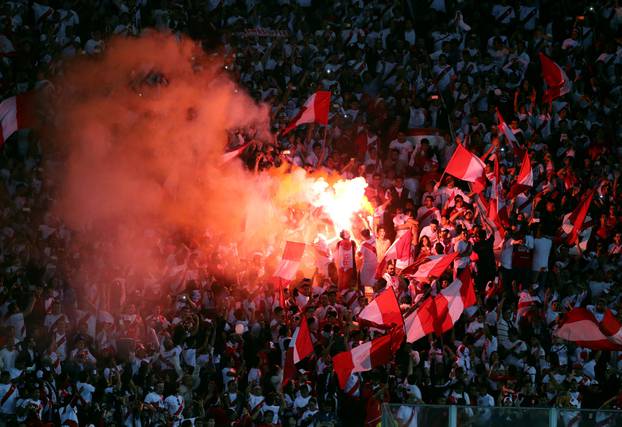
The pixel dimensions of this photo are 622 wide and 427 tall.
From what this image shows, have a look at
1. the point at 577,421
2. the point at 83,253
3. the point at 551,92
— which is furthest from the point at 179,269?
the point at 577,421

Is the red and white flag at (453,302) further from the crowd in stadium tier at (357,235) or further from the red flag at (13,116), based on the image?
the red flag at (13,116)

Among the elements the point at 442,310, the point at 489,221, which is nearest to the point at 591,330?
the point at 442,310

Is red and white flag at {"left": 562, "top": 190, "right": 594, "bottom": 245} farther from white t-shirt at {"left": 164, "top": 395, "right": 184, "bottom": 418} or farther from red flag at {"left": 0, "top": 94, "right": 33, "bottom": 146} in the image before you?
red flag at {"left": 0, "top": 94, "right": 33, "bottom": 146}

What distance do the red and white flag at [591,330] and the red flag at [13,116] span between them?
292 inches

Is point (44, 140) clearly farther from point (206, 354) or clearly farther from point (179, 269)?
point (206, 354)

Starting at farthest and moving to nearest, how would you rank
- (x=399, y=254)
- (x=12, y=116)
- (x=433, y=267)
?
1. (x=12, y=116)
2. (x=399, y=254)
3. (x=433, y=267)

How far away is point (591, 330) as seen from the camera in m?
17.0

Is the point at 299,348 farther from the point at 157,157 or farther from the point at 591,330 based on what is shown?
the point at 157,157

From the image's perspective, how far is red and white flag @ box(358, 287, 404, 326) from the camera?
16922mm

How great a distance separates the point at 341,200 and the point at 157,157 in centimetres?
298

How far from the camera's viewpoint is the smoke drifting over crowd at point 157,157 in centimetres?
1980

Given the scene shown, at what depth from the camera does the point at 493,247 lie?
62.3ft

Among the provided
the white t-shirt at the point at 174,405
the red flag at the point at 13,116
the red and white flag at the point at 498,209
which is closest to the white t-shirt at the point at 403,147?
the red and white flag at the point at 498,209

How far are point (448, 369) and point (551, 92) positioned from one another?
222 inches
